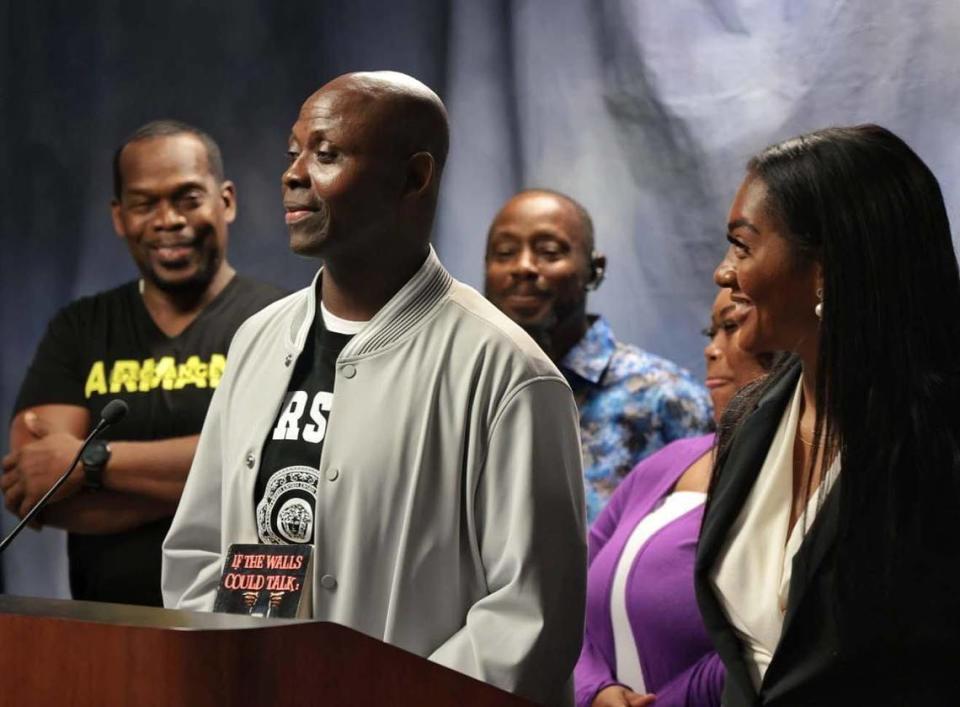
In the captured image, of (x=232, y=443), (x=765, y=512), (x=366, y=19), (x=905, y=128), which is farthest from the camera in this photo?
(x=366, y=19)

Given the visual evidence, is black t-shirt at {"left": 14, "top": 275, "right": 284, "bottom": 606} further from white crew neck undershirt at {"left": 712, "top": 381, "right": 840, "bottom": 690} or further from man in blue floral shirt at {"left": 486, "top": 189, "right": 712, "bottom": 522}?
white crew neck undershirt at {"left": 712, "top": 381, "right": 840, "bottom": 690}

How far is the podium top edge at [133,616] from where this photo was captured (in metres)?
1.68

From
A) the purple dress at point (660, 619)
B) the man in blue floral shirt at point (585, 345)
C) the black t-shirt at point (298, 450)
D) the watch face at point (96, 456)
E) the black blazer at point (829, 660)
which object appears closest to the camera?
the black blazer at point (829, 660)

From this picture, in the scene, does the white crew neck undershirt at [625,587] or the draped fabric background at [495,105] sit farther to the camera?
the draped fabric background at [495,105]

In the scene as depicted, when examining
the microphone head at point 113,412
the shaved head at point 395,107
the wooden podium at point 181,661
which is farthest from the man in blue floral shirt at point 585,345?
the wooden podium at point 181,661

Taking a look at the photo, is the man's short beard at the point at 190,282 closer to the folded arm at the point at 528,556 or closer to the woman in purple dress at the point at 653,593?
the woman in purple dress at the point at 653,593

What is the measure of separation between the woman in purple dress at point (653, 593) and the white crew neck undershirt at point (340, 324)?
2.52ft

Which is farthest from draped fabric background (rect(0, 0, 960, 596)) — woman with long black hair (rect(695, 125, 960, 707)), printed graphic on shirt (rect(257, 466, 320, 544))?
printed graphic on shirt (rect(257, 466, 320, 544))

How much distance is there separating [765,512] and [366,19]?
9.19 ft

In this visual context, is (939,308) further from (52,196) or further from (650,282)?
(52,196)

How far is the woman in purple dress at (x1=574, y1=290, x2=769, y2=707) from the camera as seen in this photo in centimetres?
275

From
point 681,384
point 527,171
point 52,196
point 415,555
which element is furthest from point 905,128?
point 52,196

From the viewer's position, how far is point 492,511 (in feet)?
7.51

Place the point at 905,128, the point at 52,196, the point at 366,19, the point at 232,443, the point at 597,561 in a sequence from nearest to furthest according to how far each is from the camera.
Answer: the point at 232,443, the point at 597,561, the point at 905,128, the point at 366,19, the point at 52,196
